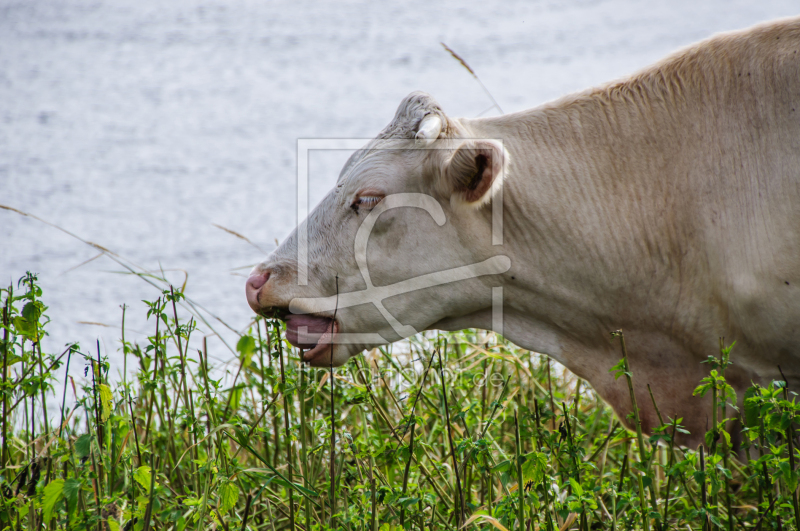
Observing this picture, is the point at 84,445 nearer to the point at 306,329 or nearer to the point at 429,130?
the point at 306,329

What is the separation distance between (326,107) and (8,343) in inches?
258

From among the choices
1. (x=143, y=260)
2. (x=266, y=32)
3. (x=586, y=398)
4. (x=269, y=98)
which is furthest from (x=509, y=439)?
(x=266, y=32)

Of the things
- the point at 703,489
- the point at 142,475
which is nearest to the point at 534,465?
the point at 703,489

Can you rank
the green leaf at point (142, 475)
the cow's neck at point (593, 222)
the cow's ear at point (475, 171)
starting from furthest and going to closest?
the cow's neck at point (593, 222) < the cow's ear at point (475, 171) < the green leaf at point (142, 475)

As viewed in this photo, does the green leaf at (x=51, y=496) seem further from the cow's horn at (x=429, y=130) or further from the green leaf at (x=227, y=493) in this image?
the cow's horn at (x=429, y=130)

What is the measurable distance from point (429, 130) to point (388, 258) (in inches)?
16.3

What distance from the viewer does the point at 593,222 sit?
254 cm

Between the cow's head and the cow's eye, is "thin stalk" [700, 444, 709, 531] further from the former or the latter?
the cow's eye

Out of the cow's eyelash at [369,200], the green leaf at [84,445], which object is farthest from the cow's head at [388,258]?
the green leaf at [84,445]

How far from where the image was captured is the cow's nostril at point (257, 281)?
99.9 inches

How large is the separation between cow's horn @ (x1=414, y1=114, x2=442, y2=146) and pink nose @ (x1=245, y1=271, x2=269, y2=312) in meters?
0.66

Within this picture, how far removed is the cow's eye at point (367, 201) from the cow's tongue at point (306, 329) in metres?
0.38

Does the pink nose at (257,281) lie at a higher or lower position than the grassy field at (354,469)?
higher

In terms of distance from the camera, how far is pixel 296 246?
2.63 meters
